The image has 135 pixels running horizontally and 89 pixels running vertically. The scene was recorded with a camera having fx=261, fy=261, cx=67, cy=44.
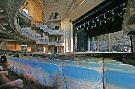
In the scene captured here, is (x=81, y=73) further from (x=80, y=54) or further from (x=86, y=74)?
(x=80, y=54)

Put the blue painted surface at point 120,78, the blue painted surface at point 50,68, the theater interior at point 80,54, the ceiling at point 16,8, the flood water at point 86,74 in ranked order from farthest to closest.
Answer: the ceiling at point 16,8 → the blue painted surface at point 50,68 → the theater interior at point 80,54 → the flood water at point 86,74 → the blue painted surface at point 120,78

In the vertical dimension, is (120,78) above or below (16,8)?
below

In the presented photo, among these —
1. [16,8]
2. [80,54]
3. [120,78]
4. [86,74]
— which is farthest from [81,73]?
[16,8]

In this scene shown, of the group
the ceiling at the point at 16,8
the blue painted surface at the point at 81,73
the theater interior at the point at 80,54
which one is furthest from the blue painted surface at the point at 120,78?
the ceiling at the point at 16,8

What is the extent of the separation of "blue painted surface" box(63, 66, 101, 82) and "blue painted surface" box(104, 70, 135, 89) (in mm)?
167

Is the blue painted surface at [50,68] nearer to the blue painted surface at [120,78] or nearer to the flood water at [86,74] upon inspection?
the flood water at [86,74]

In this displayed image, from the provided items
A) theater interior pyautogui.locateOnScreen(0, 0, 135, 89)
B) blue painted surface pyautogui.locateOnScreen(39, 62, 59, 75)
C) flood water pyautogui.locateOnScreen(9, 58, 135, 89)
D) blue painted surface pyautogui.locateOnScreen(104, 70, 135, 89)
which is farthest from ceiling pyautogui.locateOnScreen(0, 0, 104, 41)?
blue painted surface pyautogui.locateOnScreen(104, 70, 135, 89)

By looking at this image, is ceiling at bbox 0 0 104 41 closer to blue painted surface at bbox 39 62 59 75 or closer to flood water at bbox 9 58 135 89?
blue painted surface at bbox 39 62 59 75

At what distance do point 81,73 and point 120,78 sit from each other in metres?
0.65

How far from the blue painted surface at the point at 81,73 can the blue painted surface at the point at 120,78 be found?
167 millimetres

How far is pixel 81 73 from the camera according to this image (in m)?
2.39

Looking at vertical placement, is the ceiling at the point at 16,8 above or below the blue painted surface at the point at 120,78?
above

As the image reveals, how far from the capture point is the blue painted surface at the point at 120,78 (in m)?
1.66

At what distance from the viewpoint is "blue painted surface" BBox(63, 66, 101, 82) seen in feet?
7.22
